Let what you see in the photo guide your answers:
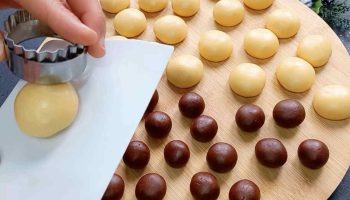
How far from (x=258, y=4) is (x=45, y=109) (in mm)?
659

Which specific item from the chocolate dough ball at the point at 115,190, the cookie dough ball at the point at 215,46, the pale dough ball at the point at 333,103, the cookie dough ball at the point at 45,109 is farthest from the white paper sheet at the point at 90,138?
the pale dough ball at the point at 333,103

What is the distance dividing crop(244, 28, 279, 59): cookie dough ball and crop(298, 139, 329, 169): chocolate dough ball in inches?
10.2

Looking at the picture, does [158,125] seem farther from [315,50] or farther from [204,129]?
[315,50]

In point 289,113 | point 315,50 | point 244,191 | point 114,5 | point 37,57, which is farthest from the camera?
point 114,5

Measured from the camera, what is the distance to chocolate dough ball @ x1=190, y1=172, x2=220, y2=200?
0.85m

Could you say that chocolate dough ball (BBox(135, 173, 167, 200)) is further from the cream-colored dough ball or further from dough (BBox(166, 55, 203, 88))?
the cream-colored dough ball

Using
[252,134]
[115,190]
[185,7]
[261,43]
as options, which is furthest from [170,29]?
[115,190]

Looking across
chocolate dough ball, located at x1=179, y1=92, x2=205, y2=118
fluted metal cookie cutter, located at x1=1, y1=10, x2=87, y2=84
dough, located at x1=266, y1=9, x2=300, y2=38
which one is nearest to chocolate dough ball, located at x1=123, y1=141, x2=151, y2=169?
chocolate dough ball, located at x1=179, y1=92, x2=205, y2=118

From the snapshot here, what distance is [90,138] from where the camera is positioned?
0.71 m

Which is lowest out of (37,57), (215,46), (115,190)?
(115,190)

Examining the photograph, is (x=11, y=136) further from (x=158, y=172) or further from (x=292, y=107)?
(x=292, y=107)

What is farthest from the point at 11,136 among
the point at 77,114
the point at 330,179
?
the point at 330,179

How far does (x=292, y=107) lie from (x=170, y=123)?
26cm

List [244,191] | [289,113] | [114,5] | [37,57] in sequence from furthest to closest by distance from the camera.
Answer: [114,5]
[289,113]
[244,191]
[37,57]
